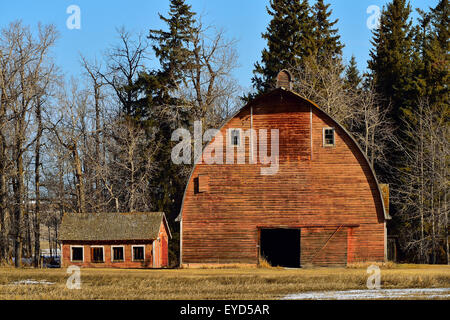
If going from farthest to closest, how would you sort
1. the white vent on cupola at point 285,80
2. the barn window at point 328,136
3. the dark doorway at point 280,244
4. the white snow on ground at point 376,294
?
the dark doorway at point 280,244
the white vent on cupola at point 285,80
the barn window at point 328,136
the white snow on ground at point 376,294

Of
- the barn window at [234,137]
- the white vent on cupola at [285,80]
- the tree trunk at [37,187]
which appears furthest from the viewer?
the tree trunk at [37,187]

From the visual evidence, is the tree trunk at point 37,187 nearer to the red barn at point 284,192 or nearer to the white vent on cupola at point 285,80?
the red barn at point 284,192

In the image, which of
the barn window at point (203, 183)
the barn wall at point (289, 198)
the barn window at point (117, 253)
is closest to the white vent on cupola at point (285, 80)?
the barn wall at point (289, 198)

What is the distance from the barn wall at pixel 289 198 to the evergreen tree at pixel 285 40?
19.9 meters

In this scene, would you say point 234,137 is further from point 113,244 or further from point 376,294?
point 376,294

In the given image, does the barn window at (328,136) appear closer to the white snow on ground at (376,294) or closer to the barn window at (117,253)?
the white snow on ground at (376,294)

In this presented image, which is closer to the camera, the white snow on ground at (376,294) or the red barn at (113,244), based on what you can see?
the white snow on ground at (376,294)

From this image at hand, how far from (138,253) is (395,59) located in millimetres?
30480

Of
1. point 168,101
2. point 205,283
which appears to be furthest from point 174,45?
point 205,283

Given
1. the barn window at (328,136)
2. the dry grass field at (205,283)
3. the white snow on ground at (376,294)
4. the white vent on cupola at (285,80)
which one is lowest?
the dry grass field at (205,283)

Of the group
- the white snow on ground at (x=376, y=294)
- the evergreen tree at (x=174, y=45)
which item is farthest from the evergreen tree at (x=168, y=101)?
the white snow on ground at (x=376, y=294)

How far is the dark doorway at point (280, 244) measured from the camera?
45.1 meters

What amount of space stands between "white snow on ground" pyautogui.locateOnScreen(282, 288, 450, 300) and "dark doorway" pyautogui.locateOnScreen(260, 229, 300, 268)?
18939 millimetres

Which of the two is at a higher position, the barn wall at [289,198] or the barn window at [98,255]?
the barn wall at [289,198]
